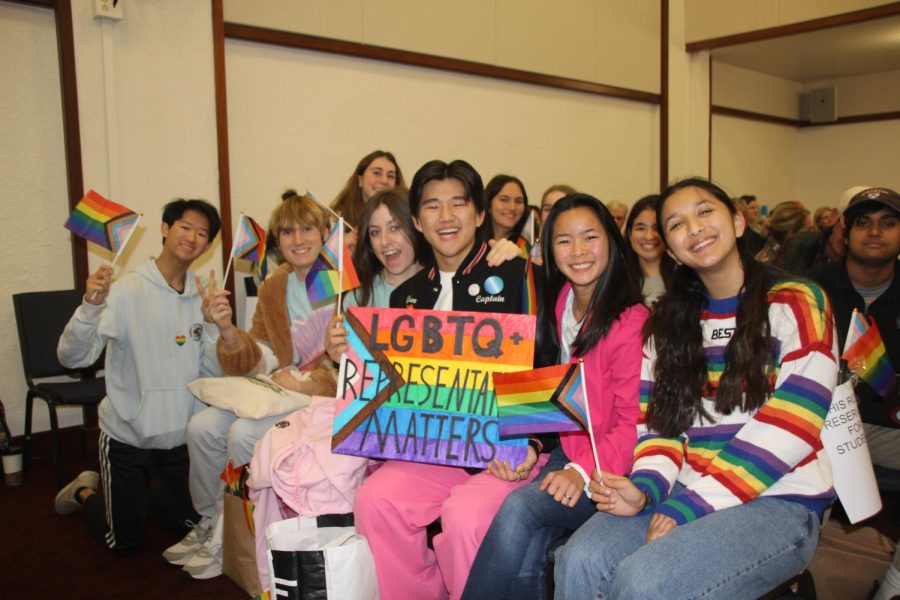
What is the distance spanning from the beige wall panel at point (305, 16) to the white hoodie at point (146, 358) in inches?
107

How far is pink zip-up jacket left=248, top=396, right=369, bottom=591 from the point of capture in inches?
105

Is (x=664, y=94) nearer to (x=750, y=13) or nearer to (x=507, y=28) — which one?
(x=750, y=13)

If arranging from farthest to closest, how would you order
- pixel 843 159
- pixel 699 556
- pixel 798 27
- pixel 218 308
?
pixel 843 159
pixel 798 27
pixel 218 308
pixel 699 556

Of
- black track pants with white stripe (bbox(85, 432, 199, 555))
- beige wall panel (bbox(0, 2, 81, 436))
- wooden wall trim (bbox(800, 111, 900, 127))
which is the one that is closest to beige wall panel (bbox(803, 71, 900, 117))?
wooden wall trim (bbox(800, 111, 900, 127))

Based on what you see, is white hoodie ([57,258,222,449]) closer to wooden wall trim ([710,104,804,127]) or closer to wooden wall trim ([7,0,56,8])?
wooden wall trim ([7,0,56,8])

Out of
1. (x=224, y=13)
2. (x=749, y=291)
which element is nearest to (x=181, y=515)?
(x=749, y=291)

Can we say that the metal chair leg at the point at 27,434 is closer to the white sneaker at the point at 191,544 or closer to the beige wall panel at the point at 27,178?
the beige wall panel at the point at 27,178

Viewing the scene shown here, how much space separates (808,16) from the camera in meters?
8.01

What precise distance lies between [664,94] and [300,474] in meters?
7.80

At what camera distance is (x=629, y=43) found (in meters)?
8.53

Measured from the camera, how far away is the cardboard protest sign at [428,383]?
2328mm

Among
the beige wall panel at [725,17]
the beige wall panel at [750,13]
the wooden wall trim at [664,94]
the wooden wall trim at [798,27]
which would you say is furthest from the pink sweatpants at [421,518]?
the beige wall panel at [725,17]

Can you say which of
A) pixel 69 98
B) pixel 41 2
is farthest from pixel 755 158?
pixel 41 2

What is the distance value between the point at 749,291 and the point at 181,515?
115 inches
